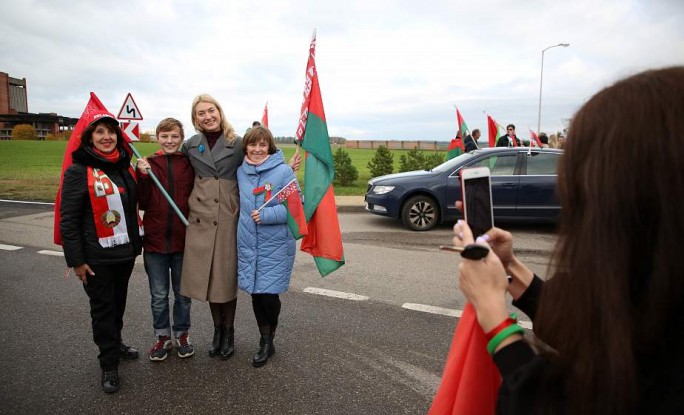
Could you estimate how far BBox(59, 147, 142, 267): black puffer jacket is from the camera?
9.98 ft

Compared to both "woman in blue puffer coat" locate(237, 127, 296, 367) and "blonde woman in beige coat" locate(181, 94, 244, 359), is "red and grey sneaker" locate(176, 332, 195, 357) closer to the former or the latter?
"blonde woman in beige coat" locate(181, 94, 244, 359)

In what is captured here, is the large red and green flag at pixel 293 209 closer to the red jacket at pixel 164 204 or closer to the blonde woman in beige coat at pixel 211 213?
the blonde woman in beige coat at pixel 211 213

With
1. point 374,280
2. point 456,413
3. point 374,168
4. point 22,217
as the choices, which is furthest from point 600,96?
point 374,168

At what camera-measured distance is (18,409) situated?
2.86 m

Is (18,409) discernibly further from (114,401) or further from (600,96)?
(600,96)

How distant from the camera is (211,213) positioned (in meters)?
3.49

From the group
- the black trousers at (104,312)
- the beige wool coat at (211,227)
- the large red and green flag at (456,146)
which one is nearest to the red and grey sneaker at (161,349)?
the black trousers at (104,312)

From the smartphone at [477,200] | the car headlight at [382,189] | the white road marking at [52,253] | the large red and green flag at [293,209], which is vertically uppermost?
the smartphone at [477,200]

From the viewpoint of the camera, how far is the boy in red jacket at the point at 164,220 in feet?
11.5

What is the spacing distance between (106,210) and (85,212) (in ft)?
0.44

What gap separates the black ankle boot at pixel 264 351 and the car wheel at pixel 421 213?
543 centimetres

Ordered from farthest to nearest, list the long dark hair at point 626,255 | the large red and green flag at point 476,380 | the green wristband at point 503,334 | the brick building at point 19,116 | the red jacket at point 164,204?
the brick building at point 19,116
the red jacket at point 164,204
the large red and green flag at point 476,380
the green wristband at point 503,334
the long dark hair at point 626,255

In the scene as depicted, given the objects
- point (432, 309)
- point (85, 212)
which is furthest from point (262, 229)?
point (432, 309)

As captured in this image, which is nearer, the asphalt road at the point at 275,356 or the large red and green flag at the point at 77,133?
the asphalt road at the point at 275,356
